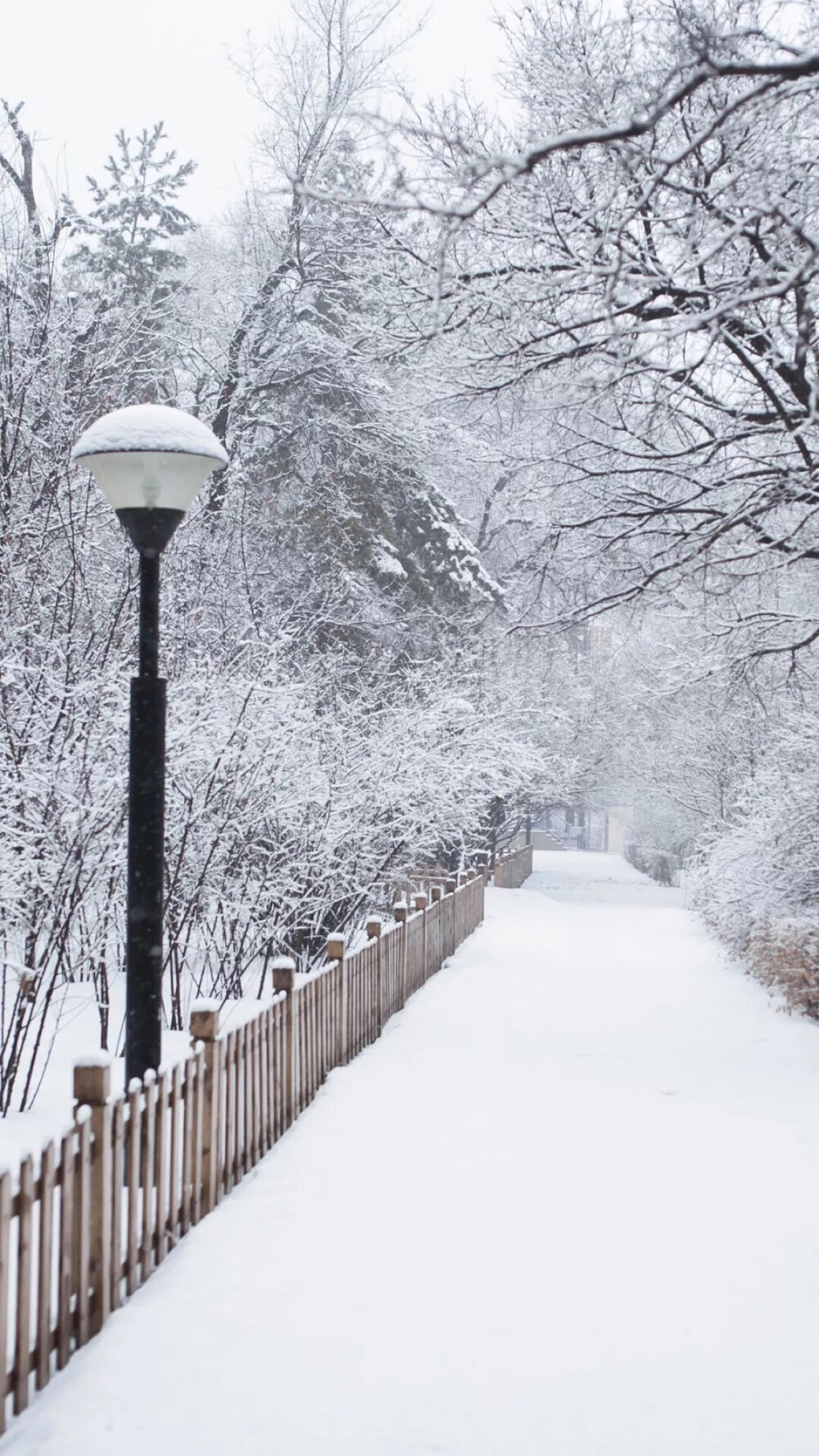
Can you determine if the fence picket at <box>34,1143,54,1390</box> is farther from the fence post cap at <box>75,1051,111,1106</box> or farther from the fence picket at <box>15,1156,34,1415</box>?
the fence post cap at <box>75,1051,111,1106</box>

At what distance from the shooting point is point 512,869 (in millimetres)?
32406

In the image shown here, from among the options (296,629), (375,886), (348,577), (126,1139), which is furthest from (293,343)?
(126,1139)

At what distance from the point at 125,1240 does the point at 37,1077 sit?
10.5ft

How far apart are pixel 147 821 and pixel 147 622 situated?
0.78 m

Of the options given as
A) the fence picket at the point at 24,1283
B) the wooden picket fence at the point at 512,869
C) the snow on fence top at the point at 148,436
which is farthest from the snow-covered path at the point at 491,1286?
the wooden picket fence at the point at 512,869

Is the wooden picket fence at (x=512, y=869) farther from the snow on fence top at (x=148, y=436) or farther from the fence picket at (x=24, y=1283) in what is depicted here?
the fence picket at (x=24, y=1283)

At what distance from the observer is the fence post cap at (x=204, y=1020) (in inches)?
185

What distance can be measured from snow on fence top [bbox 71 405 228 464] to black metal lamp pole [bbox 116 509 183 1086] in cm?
29

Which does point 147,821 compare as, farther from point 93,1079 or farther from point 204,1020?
point 93,1079

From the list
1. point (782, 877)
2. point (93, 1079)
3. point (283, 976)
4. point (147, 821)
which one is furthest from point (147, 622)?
point (782, 877)

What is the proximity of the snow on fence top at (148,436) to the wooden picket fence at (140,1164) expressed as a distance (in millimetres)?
2151

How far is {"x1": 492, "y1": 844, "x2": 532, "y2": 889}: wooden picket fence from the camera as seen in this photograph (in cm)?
2953

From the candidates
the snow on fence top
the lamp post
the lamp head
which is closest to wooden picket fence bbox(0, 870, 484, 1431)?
the lamp post

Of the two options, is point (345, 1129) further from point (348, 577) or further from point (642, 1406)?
point (348, 577)
